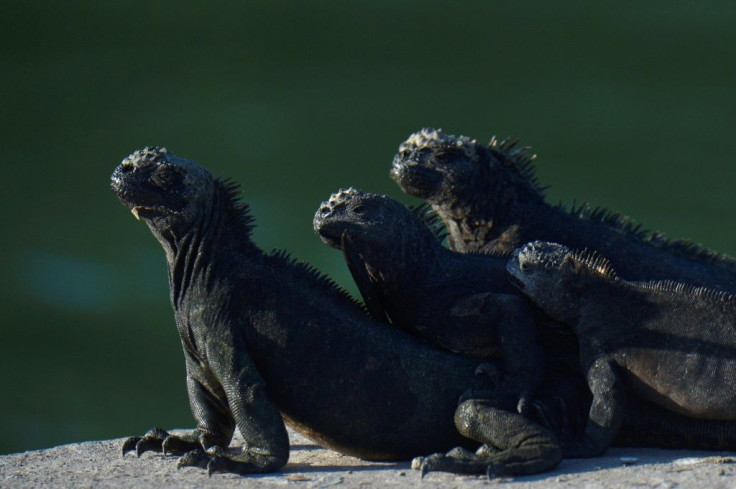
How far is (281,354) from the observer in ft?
22.2

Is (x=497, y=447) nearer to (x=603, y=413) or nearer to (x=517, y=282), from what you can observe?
(x=603, y=413)

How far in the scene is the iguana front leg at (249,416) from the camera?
6.66m

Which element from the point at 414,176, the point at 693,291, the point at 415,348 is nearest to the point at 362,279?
the point at 415,348

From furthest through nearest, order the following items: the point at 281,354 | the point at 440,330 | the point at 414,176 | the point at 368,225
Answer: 1. the point at 414,176
2. the point at 368,225
3. the point at 440,330
4. the point at 281,354

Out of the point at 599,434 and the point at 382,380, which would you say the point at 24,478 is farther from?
the point at 599,434

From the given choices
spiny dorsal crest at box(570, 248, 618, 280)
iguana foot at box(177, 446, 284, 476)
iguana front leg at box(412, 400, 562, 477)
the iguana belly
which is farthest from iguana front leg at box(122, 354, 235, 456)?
the iguana belly

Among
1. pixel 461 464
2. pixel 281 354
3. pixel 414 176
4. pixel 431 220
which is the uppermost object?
pixel 414 176

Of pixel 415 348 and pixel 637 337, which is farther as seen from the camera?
pixel 415 348

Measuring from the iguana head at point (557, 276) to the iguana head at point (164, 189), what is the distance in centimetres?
162

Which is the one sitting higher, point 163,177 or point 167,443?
point 163,177

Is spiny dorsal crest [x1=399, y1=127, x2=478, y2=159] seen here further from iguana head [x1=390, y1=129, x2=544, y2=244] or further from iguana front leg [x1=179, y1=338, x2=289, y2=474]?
iguana front leg [x1=179, y1=338, x2=289, y2=474]

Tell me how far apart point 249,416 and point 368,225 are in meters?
1.23

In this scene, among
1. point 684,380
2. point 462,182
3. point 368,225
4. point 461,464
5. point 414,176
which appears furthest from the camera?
point 462,182

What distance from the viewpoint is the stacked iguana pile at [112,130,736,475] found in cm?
658
